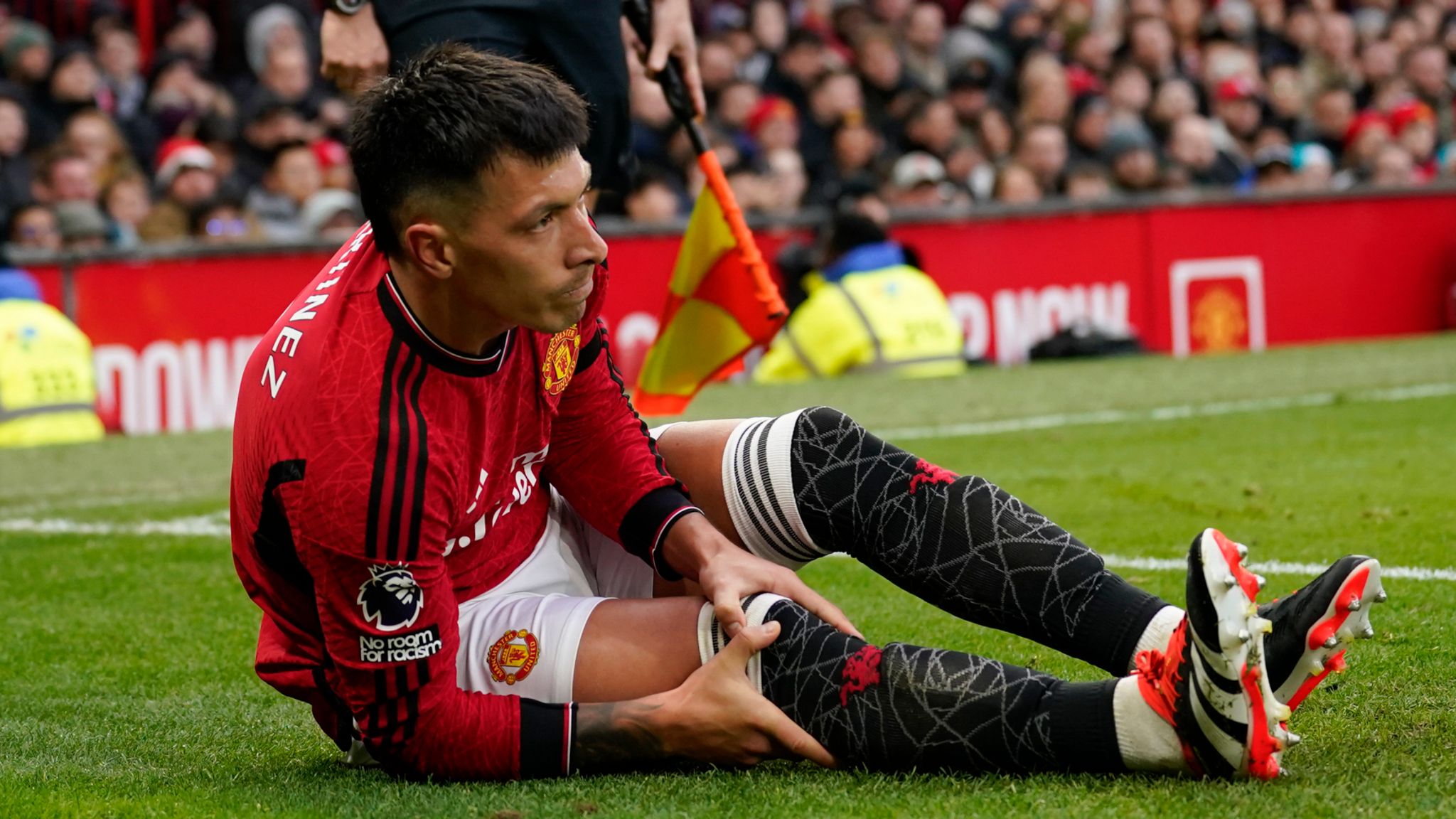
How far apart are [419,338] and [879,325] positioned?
686cm

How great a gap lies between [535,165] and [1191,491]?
10.2ft

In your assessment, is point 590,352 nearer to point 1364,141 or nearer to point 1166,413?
point 1166,413

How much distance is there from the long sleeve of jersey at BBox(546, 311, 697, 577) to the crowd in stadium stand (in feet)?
16.2

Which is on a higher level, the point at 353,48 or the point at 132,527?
the point at 353,48

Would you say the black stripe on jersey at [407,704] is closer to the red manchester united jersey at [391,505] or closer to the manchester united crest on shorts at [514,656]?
the red manchester united jersey at [391,505]

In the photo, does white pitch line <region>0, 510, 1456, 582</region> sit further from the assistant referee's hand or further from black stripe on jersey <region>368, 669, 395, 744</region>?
black stripe on jersey <region>368, 669, 395, 744</region>

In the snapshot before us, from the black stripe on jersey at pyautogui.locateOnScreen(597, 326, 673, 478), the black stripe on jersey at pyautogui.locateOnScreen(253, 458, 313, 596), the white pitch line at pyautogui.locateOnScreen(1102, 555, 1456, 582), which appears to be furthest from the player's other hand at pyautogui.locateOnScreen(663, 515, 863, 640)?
the white pitch line at pyautogui.locateOnScreen(1102, 555, 1456, 582)

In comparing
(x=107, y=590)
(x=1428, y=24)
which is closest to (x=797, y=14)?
(x=1428, y=24)

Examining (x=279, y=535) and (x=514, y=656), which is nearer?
(x=279, y=535)

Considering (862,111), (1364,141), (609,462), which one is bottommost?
(1364,141)

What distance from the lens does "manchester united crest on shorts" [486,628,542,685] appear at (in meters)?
2.66

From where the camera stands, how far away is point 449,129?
234cm

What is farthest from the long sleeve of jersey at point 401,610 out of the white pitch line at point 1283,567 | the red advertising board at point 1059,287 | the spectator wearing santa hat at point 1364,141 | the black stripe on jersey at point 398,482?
the spectator wearing santa hat at point 1364,141

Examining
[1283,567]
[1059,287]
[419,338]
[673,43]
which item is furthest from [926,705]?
[1059,287]
